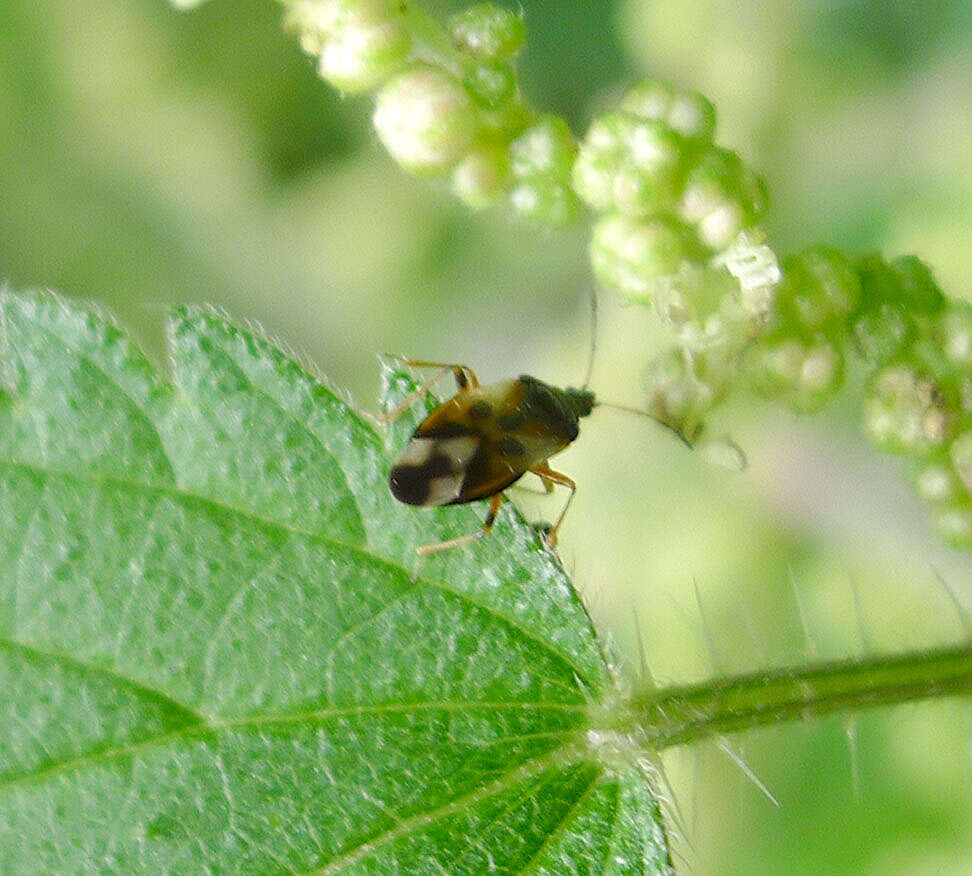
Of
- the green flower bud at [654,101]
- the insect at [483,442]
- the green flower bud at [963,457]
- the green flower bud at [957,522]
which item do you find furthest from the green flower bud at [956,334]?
the insect at [483,442]

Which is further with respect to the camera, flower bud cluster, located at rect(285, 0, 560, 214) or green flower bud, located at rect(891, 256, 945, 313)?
green flower bud, located at rect(891, 256, 945, 313)

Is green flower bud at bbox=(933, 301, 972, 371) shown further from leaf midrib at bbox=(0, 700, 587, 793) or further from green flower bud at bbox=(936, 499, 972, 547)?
leaf midrib at bbox=(0, 700, 587, 793)

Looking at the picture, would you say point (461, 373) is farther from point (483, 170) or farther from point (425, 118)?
point (425, 118)

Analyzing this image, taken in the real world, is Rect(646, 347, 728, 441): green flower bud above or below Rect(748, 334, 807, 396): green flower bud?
below

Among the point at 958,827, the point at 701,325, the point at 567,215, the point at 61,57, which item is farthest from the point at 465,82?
the point at 61,57

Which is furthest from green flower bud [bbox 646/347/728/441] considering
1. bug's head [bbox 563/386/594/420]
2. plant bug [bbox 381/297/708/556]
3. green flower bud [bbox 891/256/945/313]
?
bug's head [bbox 563/386/594/420]

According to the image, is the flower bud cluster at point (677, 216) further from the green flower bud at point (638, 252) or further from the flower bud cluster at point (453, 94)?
the flower bud cluster at point (453, 94)
